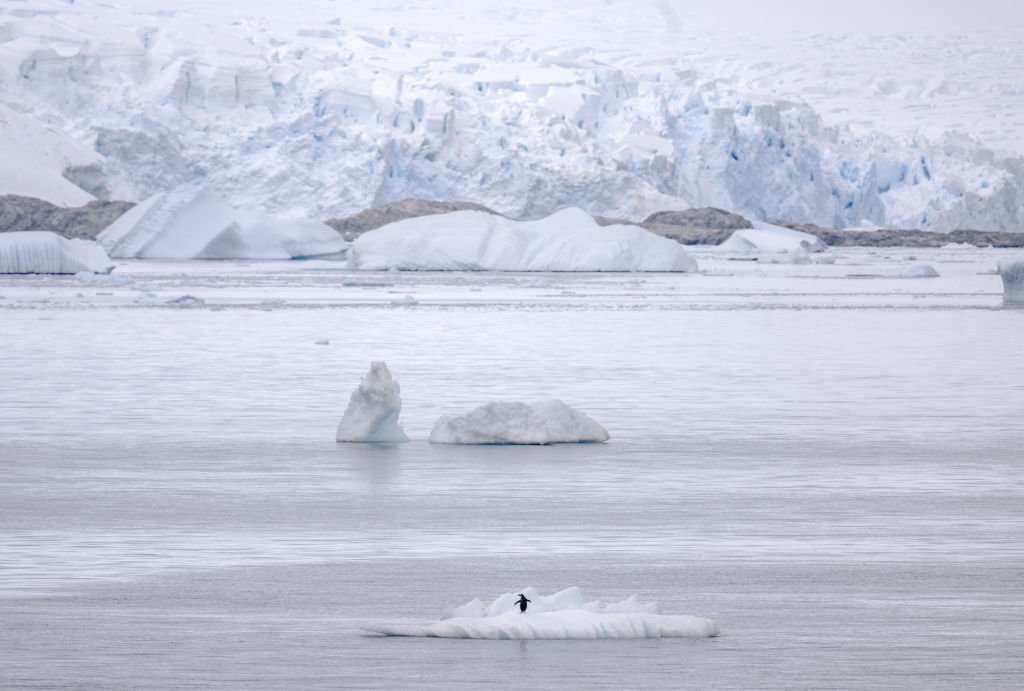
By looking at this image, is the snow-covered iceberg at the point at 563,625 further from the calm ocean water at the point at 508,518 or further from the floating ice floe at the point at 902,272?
the floating ice floe at the point at 902,272

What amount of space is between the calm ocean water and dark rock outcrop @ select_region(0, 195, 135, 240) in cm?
4248

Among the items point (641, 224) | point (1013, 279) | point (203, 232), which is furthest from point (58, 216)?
point (1013, 279)

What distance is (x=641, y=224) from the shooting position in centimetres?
6800

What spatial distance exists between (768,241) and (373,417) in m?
53.9

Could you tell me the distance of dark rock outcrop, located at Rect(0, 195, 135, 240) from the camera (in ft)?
193

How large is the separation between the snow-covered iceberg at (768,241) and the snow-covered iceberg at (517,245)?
666 inches

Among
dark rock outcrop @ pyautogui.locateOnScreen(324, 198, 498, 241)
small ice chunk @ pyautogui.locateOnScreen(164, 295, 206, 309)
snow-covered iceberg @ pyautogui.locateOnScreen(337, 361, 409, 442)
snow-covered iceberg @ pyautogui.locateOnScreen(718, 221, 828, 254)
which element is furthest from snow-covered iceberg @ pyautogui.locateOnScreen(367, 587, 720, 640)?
dark rock outcrop @ pyautogui.locateOnScreen(324, 198, 498, 241)

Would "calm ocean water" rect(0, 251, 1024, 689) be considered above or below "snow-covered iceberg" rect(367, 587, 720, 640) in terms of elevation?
below

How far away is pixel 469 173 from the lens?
65.9 m

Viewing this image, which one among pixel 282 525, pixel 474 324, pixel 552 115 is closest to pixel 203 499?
pixel 282 525

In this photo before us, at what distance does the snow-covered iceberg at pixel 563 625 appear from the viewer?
4703 mm

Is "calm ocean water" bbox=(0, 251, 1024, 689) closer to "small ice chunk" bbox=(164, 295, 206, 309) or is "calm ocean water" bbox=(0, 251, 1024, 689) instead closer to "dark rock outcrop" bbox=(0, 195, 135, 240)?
"small ice chunk" bbox=(164, 295, 206, 309)

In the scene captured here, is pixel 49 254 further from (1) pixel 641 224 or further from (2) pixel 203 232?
(1) pixel 641 224

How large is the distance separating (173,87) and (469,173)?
12.0 metres
